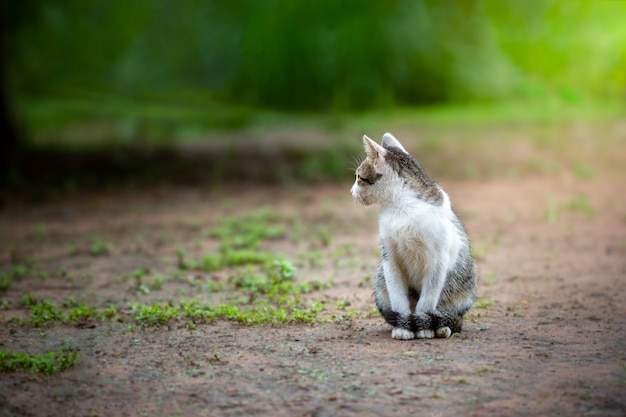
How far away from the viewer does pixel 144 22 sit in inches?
748

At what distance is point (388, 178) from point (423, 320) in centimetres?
92

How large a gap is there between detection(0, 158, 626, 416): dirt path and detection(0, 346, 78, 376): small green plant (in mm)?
70

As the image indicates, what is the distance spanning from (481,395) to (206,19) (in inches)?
564

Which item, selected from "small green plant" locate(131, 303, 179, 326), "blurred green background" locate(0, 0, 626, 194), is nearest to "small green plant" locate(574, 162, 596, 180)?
"blurred green background" locate(0, 0, 626, 194)

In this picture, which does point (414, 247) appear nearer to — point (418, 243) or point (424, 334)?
point (418, 243)

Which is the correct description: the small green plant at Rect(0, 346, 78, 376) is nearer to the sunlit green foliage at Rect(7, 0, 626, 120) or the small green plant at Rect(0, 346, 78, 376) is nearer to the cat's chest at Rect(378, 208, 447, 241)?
the cat's chest at Rect(378, 208, 447, 241)

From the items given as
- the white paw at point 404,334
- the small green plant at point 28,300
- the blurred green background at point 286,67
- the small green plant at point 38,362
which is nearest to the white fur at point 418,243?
the white paw at point 404,334

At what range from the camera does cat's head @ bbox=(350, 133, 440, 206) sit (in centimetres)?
550

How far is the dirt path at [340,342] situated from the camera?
4.48m

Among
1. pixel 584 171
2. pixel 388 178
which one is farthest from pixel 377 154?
pixel 584 171

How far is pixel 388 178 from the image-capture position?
554 cm

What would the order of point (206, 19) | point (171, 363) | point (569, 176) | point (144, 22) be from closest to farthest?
point (171, 363)
point (569, 176)
point (206, 19)
point (144, 22)

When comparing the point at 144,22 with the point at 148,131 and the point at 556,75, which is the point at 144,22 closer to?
the point at 148,131

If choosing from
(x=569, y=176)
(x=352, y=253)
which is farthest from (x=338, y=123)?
(x=352, y=253)
